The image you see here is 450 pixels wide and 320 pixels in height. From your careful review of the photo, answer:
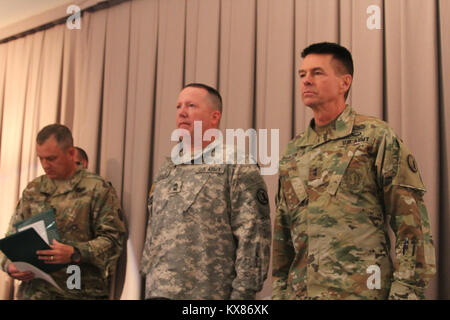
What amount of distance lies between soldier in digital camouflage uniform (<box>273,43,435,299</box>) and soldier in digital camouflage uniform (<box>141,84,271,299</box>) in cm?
12

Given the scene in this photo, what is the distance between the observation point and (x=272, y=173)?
2967mm

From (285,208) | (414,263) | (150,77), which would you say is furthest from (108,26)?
(414,263)

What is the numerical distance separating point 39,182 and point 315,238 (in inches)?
79.7

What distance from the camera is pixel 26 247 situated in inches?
108

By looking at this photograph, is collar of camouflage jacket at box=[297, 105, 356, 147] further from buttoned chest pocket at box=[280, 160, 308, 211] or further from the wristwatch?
the wristwatch

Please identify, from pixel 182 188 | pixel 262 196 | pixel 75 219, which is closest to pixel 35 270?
pixel 75 219

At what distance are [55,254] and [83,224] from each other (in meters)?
0.30

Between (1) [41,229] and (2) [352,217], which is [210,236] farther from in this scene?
(1) [41,229]

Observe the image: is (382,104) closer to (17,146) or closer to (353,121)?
(353,121)

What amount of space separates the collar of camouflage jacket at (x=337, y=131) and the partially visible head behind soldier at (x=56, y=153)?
1.68 m

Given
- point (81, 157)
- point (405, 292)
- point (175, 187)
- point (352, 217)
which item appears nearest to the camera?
point (405, 292)

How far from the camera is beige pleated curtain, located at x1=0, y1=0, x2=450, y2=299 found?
8.32 feet

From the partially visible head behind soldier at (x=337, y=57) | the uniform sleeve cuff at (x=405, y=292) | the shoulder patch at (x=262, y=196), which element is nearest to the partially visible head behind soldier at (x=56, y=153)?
the shoulder patch at (x=262, y=196)

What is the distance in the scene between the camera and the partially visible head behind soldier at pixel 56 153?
123 inches
